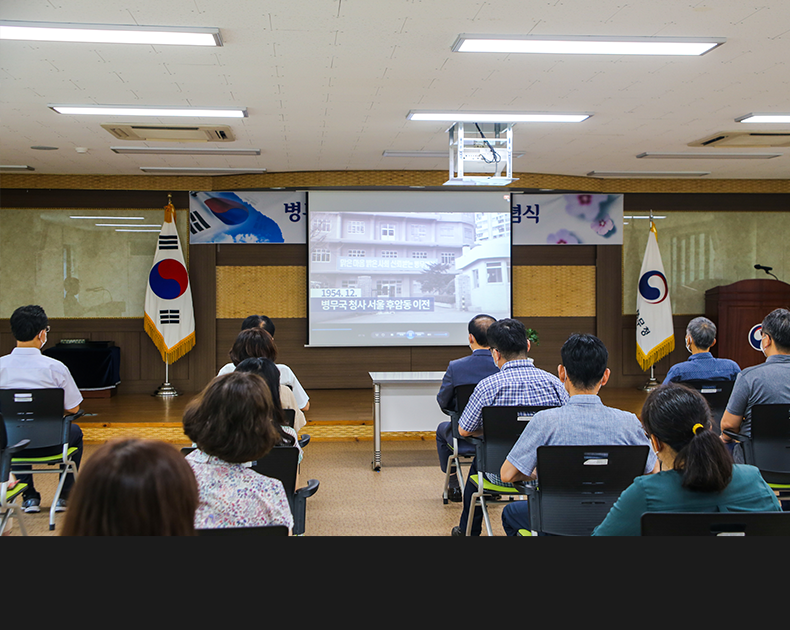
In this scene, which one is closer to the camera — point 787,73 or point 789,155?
point 787,73

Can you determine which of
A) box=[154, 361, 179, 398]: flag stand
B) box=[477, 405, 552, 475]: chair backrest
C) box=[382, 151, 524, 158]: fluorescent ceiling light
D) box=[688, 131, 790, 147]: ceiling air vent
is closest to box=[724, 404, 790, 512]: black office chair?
box=[477, 405, 552, 475]: chair backrest

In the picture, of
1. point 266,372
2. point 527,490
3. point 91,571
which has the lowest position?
point 527,490

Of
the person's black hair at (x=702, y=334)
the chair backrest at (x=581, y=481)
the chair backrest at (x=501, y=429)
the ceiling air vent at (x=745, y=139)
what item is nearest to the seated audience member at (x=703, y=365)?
the person's black hair at (x=702, y=334)

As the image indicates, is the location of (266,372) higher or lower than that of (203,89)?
lower

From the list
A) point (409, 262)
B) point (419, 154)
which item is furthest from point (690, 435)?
point (409, 262)

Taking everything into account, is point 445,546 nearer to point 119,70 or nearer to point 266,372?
point 266,372

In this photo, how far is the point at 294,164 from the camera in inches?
299

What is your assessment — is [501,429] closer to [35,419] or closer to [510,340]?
[510,340]

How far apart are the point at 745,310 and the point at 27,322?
26.9 ft

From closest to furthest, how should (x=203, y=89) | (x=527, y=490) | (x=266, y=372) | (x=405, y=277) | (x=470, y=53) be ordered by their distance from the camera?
(x=527, y=490) → (x=266, y=372) → (x=470, y=53) → (x=203, y=89) → (x=405, y=277)

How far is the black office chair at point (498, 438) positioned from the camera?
2.93 metres

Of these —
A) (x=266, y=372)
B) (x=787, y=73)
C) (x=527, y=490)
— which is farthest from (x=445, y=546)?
(x=787, y=73)

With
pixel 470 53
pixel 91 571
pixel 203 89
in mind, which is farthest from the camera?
pixel 203 89

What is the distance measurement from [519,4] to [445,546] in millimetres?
3586
